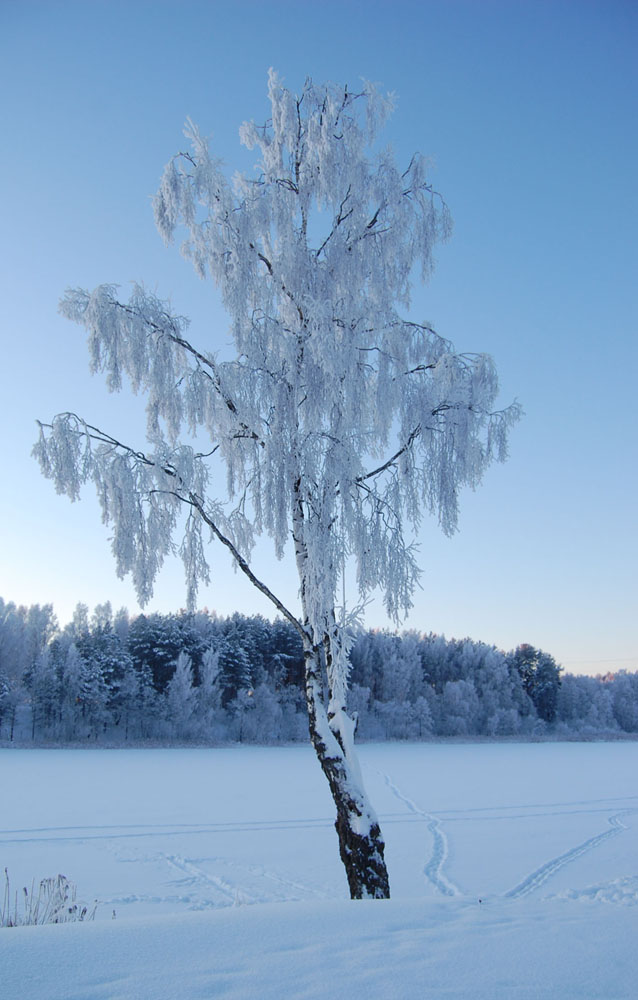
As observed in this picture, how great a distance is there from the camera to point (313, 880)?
9.85m

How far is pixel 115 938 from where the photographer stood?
9.05ft

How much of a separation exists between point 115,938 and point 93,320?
5.12 metres

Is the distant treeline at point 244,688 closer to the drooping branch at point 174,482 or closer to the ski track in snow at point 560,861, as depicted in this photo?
the ski track in snow at point 560,861

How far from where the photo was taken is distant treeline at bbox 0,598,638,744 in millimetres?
45219

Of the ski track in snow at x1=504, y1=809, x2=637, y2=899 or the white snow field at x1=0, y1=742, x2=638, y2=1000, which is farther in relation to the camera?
the ski track in snow at x1=504, y1=809, x2=637, y2=899

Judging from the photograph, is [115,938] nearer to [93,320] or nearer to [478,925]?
[478,925]

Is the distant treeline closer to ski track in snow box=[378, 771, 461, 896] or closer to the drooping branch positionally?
ski track in snow box=[378, 771, 461, 896]

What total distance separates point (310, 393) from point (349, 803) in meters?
3.78

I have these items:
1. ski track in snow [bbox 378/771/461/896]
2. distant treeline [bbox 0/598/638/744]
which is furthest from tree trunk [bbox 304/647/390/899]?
distant treeline [bbox 0/598/638/744]

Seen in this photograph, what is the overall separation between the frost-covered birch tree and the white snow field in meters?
2.55

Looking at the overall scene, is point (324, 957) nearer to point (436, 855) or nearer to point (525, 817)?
point (436, 855)

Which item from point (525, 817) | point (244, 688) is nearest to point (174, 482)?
point (525, 817)

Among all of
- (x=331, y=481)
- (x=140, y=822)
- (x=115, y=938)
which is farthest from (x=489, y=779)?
(x=115, y=938)

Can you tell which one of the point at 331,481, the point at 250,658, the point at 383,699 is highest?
the point at 331,481
